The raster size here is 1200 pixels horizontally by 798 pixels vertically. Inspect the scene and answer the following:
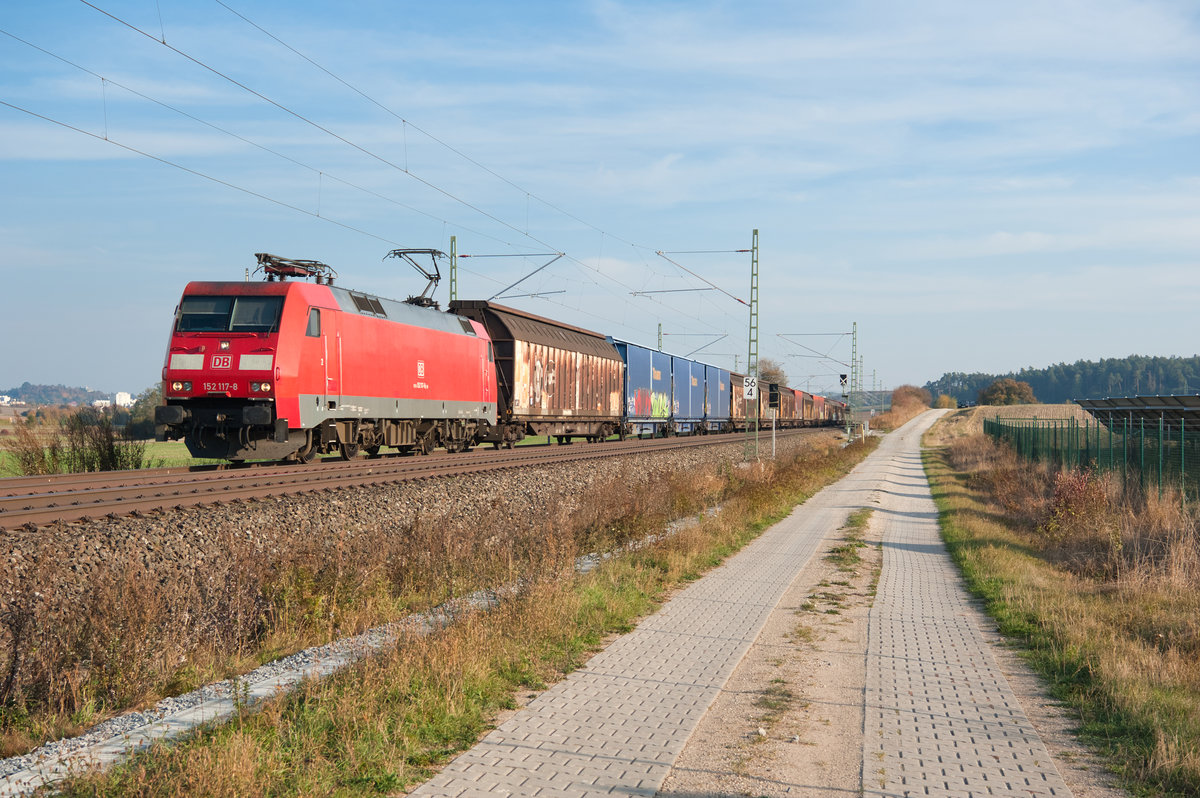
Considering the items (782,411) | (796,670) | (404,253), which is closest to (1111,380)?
(782,411)

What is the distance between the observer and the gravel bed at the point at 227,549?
5.89 metres

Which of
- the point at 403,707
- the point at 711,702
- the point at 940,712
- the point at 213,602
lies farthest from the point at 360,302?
the point at 940,712

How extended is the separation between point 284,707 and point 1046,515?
15809 millimetres

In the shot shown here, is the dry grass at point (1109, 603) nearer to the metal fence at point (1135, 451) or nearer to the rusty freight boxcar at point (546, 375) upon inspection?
the metal fence at point (1135, 451)

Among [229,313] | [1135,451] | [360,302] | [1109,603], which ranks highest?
[360,302]

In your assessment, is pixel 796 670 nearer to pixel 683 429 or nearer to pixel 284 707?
pixel 284 707

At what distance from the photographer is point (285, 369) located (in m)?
17.3

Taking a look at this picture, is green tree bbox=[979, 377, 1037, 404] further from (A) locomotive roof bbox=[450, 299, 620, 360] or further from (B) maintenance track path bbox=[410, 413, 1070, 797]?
(B) maintenance track path bbox=[410, 413, 1070, 797]

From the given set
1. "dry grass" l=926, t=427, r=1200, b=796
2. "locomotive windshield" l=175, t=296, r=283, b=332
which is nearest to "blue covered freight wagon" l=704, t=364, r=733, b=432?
"dry grass" l=926, t=427, r=1200, b=796

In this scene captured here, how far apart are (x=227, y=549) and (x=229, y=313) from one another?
912 centimetres

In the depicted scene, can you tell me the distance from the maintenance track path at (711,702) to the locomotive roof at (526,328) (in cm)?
1956

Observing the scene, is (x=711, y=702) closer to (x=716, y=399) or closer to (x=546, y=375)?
(x=546, y=375)

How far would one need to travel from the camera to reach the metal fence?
18641 millimetres

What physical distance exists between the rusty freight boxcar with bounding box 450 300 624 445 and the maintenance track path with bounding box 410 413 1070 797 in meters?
19.3
